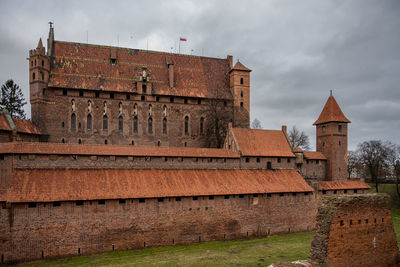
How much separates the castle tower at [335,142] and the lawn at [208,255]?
11.7 meters

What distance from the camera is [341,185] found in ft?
105

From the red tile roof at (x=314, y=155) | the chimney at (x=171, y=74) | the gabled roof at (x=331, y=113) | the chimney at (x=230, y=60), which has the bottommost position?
the red tile roof at (x=314, y=155)

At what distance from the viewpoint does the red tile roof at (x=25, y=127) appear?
29.6m

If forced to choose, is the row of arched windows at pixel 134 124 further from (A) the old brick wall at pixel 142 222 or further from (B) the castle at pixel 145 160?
(A) the old brick wall at pixel 142 222

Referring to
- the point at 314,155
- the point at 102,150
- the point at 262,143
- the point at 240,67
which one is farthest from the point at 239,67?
the point at 102,150

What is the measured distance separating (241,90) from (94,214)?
23.9 meters

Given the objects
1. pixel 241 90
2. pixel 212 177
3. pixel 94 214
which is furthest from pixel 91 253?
pixel 241 90

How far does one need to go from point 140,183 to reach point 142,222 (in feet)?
9.52

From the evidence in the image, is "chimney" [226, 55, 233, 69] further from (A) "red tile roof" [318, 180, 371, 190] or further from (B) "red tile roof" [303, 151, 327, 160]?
(A) "red tile roof" [318, 180, 371, 190]

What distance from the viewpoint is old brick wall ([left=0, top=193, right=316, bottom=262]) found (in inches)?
805

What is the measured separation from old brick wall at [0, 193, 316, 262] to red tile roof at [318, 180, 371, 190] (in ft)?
8.22

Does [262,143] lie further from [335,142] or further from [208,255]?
[208,255]

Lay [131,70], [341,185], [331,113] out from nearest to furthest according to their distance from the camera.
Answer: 1. [341,185]
2. [331,113]
3. [131,70]

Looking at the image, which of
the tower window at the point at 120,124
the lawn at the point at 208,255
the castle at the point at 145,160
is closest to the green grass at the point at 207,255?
the lawn at the point at 208,255
